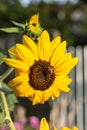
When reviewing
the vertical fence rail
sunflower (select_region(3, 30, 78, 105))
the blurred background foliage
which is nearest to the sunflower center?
sunflower (select_region(3, 30, 78, 105))

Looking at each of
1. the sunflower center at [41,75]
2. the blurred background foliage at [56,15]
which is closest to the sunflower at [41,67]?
the sunflower center at [41,75]

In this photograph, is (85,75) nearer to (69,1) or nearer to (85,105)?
(85,105)

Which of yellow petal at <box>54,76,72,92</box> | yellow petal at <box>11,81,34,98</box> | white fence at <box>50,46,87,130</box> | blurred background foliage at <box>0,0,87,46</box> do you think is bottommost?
yellow petal at <box>11,81,34,98</box>

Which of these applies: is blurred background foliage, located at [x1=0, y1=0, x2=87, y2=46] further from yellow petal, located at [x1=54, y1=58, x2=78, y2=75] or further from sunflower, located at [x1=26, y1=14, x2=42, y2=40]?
yellow petal, located at [x1=54, y1=58, x2=78, y2=75]

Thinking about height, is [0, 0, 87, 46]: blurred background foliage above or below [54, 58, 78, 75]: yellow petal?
above

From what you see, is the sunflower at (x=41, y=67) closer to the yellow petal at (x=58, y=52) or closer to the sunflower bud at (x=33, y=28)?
the yellow petal at (x=58, y=52)

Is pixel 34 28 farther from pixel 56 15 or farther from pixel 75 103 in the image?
pixel 56 15

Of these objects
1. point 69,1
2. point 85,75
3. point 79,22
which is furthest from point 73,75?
point 79,22
